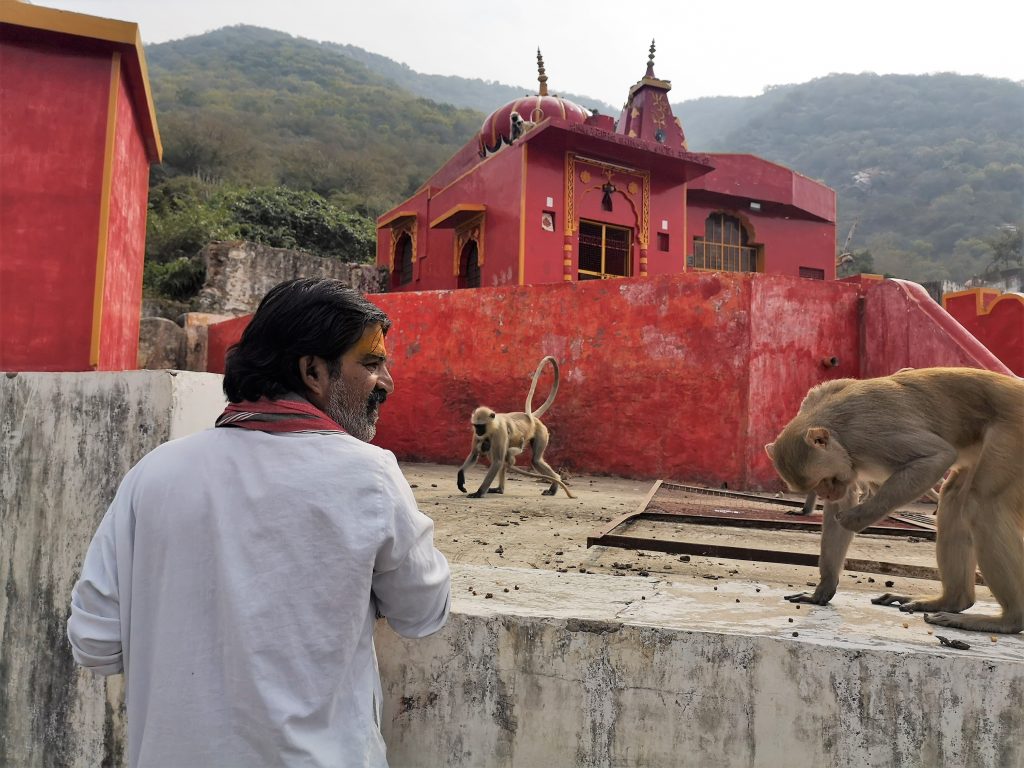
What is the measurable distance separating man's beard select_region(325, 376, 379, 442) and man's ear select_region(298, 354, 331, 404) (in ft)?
0.06

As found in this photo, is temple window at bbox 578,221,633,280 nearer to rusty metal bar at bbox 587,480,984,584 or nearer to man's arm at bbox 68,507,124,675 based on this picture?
rusty metal bar at bbox 587,480,984,584

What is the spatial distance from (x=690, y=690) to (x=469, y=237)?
15.4 meters

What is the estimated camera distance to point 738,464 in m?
8.31

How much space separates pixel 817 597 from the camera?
251 centimetres

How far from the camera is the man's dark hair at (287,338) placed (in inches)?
53.6

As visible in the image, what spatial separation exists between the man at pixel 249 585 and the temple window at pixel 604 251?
14.2m

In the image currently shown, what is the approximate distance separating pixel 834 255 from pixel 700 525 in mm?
19636

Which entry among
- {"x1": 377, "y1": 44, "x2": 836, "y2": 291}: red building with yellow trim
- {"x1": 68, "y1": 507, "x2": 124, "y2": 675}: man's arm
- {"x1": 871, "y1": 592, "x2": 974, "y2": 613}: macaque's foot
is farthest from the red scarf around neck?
{"x1": 377, "y1": 44, "x2": 836, "y2": 291}: red building with yellow trim

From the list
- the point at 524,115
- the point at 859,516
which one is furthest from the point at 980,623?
the point at 524,115

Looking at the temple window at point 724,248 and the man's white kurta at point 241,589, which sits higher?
the temple window at point 724,248

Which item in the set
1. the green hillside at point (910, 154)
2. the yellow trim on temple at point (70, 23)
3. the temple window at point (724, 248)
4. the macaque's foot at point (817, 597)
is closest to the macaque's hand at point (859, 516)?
the macaque's foot at point (817, 597)

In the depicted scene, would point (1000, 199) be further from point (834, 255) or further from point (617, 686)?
point (617, 686)

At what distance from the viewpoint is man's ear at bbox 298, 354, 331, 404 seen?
55.2 inches

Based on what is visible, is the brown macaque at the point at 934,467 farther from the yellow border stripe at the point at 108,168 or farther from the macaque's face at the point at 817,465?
the yellow border stripe at the point at 108,168
